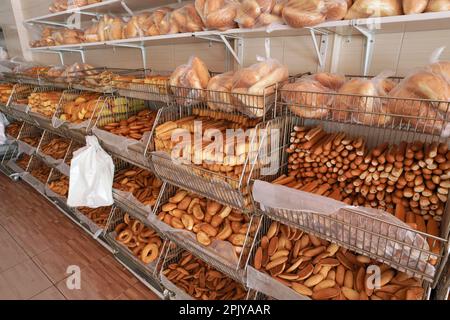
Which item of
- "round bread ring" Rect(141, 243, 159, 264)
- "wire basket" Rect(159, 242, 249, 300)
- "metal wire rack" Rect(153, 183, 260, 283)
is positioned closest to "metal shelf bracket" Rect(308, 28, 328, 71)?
"metal wire rack" Rect(153, 183, 260, 283)

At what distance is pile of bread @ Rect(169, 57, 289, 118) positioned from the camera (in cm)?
111

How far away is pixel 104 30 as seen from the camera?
210 centimetres

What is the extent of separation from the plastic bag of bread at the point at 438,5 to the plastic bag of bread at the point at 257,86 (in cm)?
51

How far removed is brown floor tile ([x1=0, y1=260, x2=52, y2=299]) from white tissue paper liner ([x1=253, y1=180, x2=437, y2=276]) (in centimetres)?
165

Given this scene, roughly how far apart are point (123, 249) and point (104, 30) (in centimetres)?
164

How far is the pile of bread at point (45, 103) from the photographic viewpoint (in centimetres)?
243

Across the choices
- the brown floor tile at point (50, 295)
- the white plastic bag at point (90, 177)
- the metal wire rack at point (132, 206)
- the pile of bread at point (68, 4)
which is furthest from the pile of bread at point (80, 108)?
the brown floor tile at point (50, 295)

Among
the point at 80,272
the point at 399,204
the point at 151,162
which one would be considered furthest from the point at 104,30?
the point at 399,204

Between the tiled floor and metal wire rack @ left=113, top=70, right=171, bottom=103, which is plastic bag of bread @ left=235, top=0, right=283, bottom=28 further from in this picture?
the tiled floor

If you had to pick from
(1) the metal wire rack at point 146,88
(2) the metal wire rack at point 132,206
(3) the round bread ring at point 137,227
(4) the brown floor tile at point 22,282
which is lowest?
(4) the brown floor tile at point 22,282

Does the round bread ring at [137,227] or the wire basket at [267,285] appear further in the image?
the round bread ring at [137,227]

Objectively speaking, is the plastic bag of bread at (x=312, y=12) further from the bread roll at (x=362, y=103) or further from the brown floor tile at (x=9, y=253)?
the brown floor tile at (x=9, y=253)
